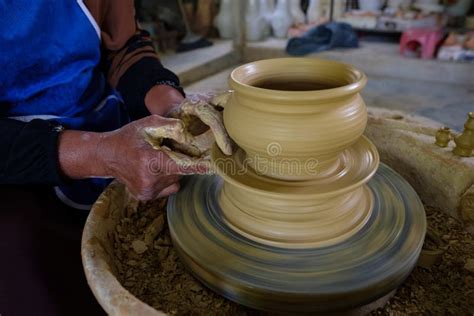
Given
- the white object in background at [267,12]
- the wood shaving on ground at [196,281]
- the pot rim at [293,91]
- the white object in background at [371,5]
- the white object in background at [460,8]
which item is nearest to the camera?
the pot rim at [293,91]

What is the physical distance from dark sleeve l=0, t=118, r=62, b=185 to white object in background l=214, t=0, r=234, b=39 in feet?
14.8

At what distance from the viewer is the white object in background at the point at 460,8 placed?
4.79m

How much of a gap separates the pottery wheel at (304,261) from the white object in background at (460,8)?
441 cm

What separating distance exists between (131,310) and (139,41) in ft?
3.84

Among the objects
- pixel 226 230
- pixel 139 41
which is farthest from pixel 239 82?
pixel 139 41

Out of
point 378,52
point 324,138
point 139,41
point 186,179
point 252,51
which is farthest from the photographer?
point 252,51

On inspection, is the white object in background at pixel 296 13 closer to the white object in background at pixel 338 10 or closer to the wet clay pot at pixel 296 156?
the white object in background at pixel 338 10

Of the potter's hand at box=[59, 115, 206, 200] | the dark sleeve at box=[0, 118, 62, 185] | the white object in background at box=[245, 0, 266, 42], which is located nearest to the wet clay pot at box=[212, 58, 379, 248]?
the potter's hand at box=[59, 115, 206, 200]

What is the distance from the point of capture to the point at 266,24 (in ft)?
17.7

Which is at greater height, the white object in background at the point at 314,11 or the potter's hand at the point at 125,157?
the potter's hand at the point at 125,157

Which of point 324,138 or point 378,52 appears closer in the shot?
point 324,138

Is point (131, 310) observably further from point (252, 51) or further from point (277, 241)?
point (252, 51)

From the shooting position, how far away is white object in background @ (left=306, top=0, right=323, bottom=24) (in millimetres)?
5324

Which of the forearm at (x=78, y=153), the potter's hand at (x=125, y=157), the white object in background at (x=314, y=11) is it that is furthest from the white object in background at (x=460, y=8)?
the forearm at (x=78, y=153)
